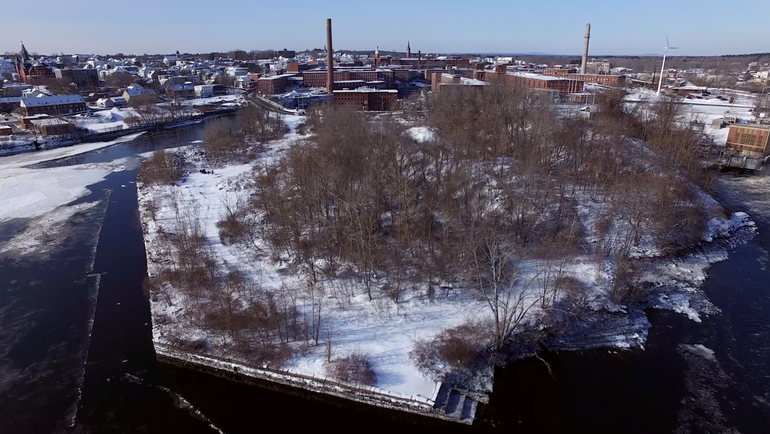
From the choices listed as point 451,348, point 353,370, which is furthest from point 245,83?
→ point 451,348

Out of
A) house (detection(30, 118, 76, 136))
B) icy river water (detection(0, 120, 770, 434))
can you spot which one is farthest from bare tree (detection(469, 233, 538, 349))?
house (detection(30, 118, 76, 136))

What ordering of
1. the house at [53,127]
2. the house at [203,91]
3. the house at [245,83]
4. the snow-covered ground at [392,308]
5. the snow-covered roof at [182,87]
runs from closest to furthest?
the snow-covered ground at [392,308] → the house at [53,127] → the snow-covered roof at [182,87] → the house at [203,91] → the house at [245,83]

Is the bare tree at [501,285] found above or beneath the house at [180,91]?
beneath

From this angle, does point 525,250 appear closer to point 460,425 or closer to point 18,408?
point 460,425

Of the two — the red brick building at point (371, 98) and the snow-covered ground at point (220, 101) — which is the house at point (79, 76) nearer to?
the snow-covered ground at point (220, 101)

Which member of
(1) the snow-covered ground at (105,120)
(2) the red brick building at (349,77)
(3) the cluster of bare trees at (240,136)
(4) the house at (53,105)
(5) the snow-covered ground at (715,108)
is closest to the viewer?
(3) the cluster of bare trees at (240,136)

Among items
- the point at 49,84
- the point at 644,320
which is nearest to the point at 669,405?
the point at 644,320

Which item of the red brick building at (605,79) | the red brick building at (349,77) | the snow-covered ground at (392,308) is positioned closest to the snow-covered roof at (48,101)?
the red brick building at (349,77)
